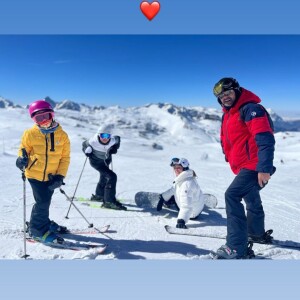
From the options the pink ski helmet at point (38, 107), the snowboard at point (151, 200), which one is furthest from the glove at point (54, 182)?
the snowboard at point (151, 200)

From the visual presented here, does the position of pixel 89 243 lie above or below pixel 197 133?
below

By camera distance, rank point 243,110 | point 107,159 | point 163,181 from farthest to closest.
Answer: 1. point 163,181
2. point 107,159
3. point 243,110

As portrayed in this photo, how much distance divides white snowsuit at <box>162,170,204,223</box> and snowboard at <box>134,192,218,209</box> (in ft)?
3.52

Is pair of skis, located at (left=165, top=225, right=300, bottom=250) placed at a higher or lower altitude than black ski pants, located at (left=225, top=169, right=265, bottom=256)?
lower

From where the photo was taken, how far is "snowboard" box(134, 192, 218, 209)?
7.30m

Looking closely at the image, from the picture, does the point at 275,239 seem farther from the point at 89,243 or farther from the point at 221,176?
the point at 221,176

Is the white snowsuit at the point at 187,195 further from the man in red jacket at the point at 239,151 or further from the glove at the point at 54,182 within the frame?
the glove at the point at 54,182

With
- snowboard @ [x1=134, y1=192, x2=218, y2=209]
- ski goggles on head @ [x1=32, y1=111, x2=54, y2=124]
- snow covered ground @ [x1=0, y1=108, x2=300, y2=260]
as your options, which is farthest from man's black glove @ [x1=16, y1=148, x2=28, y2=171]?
snowboard @ [x1=134, y1=192, x2=218, y2=209]

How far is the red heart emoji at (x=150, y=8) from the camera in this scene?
3.95 metres

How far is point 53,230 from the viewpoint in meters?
5.21

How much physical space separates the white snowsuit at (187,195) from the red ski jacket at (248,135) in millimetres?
1491

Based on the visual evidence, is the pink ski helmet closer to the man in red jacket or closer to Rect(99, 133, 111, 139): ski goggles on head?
the man in red jacket

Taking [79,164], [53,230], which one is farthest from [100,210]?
[79,164]

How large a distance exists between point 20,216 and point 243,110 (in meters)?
4.47
